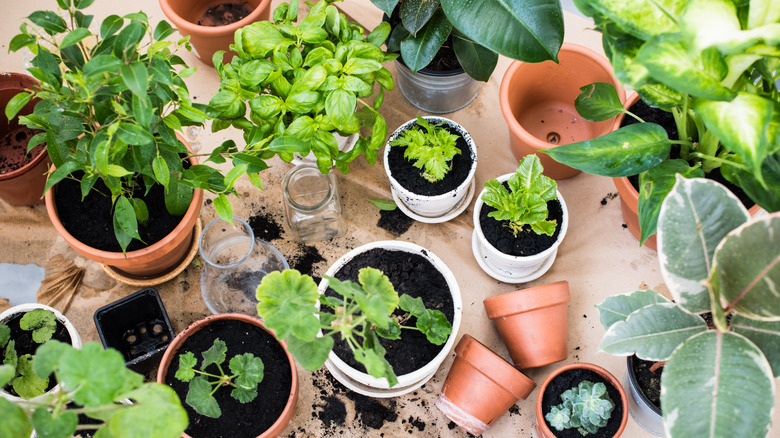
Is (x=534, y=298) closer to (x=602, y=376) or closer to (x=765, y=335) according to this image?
(x=602, y=376)

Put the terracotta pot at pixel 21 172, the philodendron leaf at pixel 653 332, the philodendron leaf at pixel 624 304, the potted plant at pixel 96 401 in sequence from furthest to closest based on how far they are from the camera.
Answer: the terracotta pot at pixel 21 172 < the philodendron leaf at pixel 624 304 < the philodendron leaf at pixel 653 332 < the potted plant at pixel 96 401

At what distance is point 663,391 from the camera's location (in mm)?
941

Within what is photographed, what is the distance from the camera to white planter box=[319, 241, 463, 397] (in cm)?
132

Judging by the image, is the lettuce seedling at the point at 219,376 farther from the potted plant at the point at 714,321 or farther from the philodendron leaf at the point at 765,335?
the philodendron leaf at the point at 765,335

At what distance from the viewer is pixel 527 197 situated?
137 cm

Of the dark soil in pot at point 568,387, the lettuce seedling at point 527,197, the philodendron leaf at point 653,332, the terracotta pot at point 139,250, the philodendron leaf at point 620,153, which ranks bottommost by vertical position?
the dark soil in pot at point 568,387

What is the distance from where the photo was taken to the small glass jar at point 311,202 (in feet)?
5.32

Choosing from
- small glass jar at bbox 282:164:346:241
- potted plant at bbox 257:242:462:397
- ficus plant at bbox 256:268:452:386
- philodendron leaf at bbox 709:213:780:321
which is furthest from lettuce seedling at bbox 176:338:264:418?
philodendron leaf at bbox 709:213:780:321

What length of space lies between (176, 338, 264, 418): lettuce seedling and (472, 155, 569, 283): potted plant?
610mm

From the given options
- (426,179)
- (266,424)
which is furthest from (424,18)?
(266,424)

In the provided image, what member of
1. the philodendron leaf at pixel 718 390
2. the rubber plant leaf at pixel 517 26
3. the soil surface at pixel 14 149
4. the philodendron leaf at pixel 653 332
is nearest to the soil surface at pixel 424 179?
the rubber plant leaf at pixel 517 26

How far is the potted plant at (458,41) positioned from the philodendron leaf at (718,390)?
668mm

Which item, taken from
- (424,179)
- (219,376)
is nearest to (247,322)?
(219,376)

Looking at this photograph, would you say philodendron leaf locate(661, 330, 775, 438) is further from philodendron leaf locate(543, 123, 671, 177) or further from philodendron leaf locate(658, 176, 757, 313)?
philodendron leaf locate(543, 123, 671, 177)
